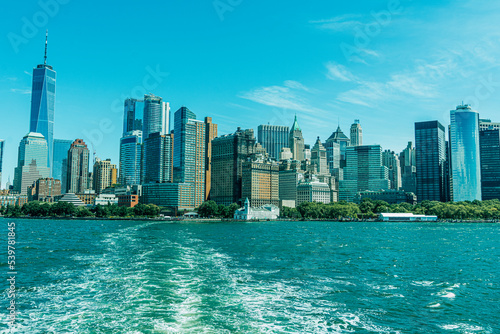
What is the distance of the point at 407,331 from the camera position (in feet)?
98.3

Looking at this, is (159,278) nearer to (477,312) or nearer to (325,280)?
A: (325,280)

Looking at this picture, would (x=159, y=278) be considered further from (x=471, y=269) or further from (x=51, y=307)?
(x=471, y=269)

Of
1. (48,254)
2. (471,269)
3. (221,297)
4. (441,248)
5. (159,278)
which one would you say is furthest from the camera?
(441,248)

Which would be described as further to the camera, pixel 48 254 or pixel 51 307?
pixel 48 254

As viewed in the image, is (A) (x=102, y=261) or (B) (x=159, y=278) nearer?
(B) (x=159, y=278)

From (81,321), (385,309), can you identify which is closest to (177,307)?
(81,321)

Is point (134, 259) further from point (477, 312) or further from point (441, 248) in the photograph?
point (441, 248)

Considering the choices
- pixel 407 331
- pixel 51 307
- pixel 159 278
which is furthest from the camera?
pixel 159 278

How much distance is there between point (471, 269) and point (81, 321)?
5013 cm

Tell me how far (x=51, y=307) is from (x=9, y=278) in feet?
53.6

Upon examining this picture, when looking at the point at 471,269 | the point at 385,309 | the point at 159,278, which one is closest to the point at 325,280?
the point at 385,309

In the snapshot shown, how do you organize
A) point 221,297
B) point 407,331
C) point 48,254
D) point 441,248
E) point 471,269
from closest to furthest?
point 407,331, point 221,297, point 471,269, point 48,254, point 441,248

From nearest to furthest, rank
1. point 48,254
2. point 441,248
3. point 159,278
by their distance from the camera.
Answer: point 159,278 → point 48,254 → point 441,248

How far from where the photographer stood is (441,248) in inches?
3275
